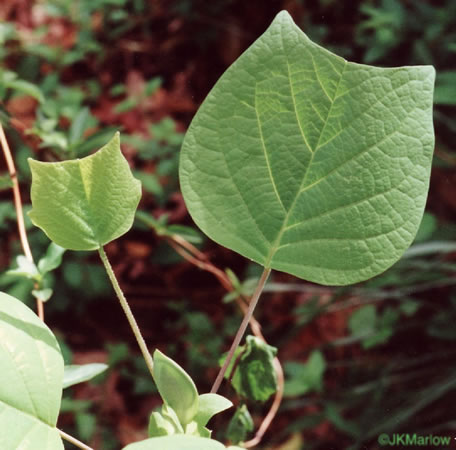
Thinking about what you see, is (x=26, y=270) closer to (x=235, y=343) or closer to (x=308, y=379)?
(x=235, y=343)

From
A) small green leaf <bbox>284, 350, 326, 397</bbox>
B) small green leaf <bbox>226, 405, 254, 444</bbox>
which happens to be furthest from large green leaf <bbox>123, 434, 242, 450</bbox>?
small green leaf <bbox>284, 350, 326, 397</bbox>

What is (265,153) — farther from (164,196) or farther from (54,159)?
(164,196)

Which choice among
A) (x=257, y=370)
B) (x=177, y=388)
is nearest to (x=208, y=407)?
(x=177, y=388)

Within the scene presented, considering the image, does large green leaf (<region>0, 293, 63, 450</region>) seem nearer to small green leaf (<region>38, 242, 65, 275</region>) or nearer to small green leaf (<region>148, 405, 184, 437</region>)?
small green leaf (<region>148, 405, 184, 437</region>)

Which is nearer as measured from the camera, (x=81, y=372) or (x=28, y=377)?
(x=28, y=377)

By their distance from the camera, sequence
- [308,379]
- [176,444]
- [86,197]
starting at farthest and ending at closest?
[308,379] → [86,197] → [176,444]
